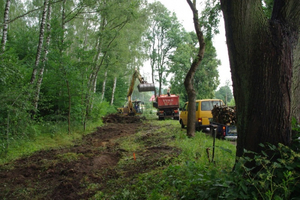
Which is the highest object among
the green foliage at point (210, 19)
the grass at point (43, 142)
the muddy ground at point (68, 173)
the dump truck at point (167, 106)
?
the green foliage at point (210, 19)

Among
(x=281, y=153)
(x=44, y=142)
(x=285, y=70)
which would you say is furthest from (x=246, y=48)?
(x=44, y=142)

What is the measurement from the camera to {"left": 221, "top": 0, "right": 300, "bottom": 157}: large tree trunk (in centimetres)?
309

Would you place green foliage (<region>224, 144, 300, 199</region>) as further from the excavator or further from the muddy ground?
the excavator

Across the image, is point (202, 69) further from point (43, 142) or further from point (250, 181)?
point (250, 181)

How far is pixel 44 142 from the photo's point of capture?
9.70 meters

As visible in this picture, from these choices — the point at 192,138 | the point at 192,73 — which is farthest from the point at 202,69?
the point at 192,138

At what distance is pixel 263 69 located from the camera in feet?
10.4

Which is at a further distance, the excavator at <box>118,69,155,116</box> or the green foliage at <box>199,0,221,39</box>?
the excavator at <box>118,69,155,116</box>

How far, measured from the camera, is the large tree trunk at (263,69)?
309 cm

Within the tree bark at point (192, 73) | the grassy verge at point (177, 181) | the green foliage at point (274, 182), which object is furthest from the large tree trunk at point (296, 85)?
the tree bark at point (192, 73)

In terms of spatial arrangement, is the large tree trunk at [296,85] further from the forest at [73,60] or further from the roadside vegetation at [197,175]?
the forest at [73,60]

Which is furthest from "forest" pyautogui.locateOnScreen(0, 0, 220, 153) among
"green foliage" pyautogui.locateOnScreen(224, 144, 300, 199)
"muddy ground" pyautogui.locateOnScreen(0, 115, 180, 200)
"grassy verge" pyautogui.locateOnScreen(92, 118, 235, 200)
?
"green foliage" pyautogui.locateOnScreen(224, 144, 300, 199)

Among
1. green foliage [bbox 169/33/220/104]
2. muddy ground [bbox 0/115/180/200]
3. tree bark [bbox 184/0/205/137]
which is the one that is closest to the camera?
muddy ground [bbox 0/115/180/200]

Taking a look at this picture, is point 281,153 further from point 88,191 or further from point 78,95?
point 78,95
